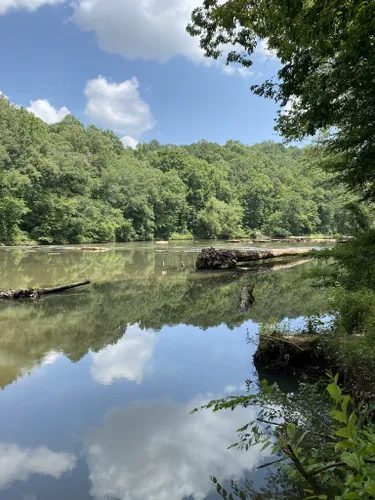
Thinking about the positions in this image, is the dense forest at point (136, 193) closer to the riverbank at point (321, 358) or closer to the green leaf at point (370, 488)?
the riverbank at point (321, 358)

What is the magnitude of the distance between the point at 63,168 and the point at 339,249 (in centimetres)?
3849

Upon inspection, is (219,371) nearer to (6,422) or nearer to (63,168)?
(6,422)

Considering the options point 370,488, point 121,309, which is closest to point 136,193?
point 121,309

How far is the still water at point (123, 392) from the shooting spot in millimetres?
3324

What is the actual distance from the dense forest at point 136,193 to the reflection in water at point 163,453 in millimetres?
7546

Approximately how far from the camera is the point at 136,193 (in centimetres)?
5619

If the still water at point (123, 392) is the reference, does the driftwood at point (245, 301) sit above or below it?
above

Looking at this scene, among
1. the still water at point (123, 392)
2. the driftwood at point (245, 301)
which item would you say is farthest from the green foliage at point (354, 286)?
the driftwood at point (245, 301)

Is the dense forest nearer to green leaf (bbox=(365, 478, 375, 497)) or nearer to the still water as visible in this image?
the still water

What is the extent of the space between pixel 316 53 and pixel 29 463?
22.8 ft

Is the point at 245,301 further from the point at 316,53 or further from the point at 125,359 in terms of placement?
the point at 316,53

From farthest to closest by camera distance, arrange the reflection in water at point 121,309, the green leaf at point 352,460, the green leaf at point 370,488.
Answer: the reflection in water at point 121,309
the green leaf at point 352,460
the green leaf at point 370,488

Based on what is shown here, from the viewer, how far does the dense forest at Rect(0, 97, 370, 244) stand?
37.9m

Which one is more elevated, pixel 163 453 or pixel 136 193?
pixel 136 193
